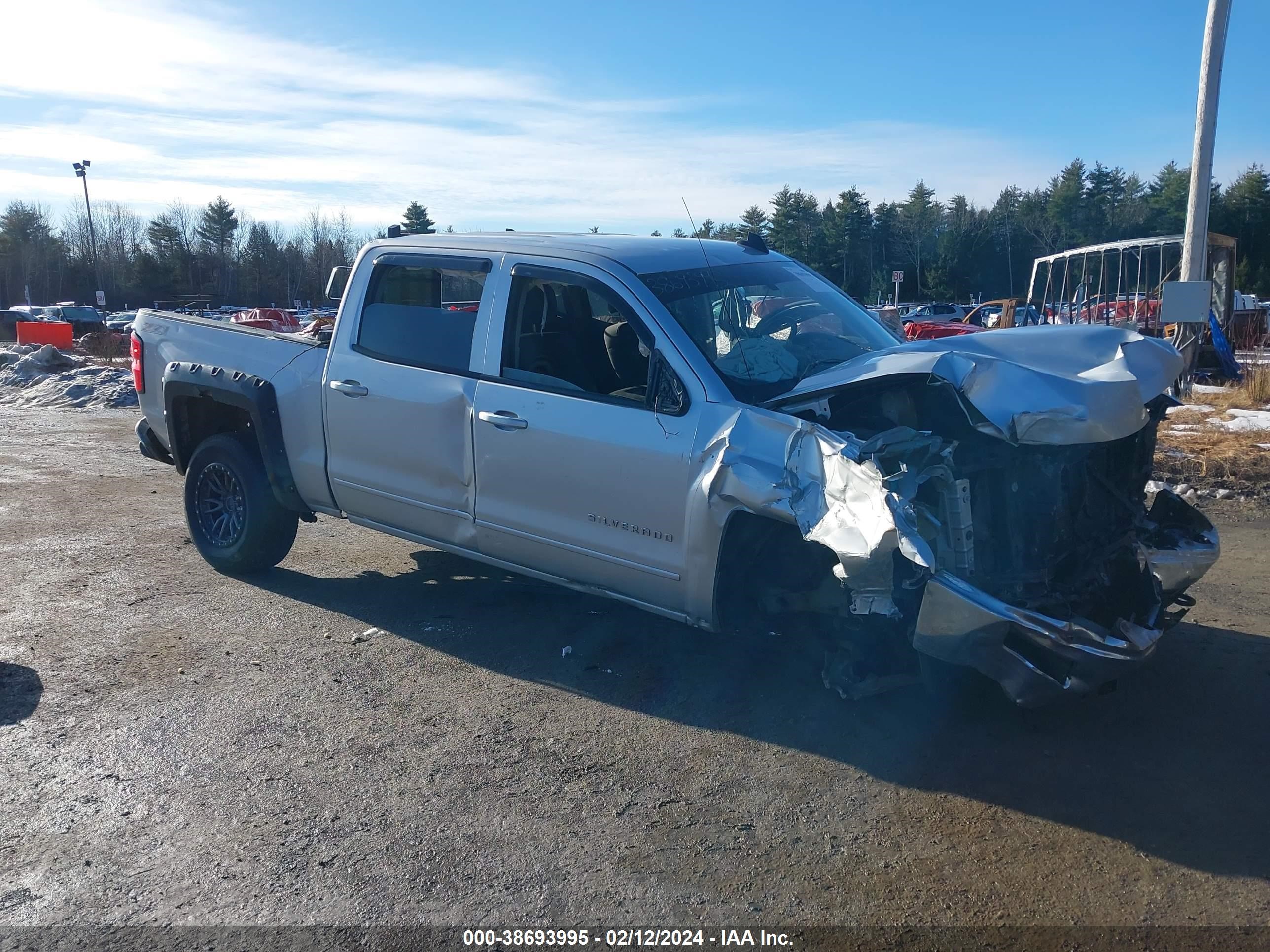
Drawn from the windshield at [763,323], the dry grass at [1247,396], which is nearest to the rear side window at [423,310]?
the windshield at [763,323]

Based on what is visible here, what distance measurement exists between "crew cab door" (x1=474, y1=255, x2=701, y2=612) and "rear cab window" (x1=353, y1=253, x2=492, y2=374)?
0.73 ft

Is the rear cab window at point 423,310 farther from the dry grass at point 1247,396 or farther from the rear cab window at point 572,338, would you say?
the dry grass at point 1247,396

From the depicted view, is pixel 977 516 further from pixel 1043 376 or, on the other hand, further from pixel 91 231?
pixel 91 231

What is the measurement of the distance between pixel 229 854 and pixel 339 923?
0.63m

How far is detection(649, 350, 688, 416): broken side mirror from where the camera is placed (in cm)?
466

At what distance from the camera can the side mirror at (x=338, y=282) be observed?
654cm

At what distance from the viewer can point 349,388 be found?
5.84 m

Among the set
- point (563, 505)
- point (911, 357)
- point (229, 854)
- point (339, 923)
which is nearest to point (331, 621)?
point (563, 505)

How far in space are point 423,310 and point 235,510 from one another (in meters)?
2.04

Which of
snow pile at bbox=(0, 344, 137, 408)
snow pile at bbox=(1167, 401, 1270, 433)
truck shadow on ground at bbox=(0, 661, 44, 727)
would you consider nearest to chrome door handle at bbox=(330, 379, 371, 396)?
truck shadow on ground at bbox=(0, 661, 44, 727)

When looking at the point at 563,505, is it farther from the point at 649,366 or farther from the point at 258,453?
the point at 258,453

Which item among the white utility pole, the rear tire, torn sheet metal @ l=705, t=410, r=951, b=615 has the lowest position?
the rear tire

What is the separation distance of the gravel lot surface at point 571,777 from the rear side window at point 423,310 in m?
1.49

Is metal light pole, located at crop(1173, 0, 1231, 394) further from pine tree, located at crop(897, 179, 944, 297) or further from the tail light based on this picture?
pine tree, located at crop(897, 179, 944, 297)
